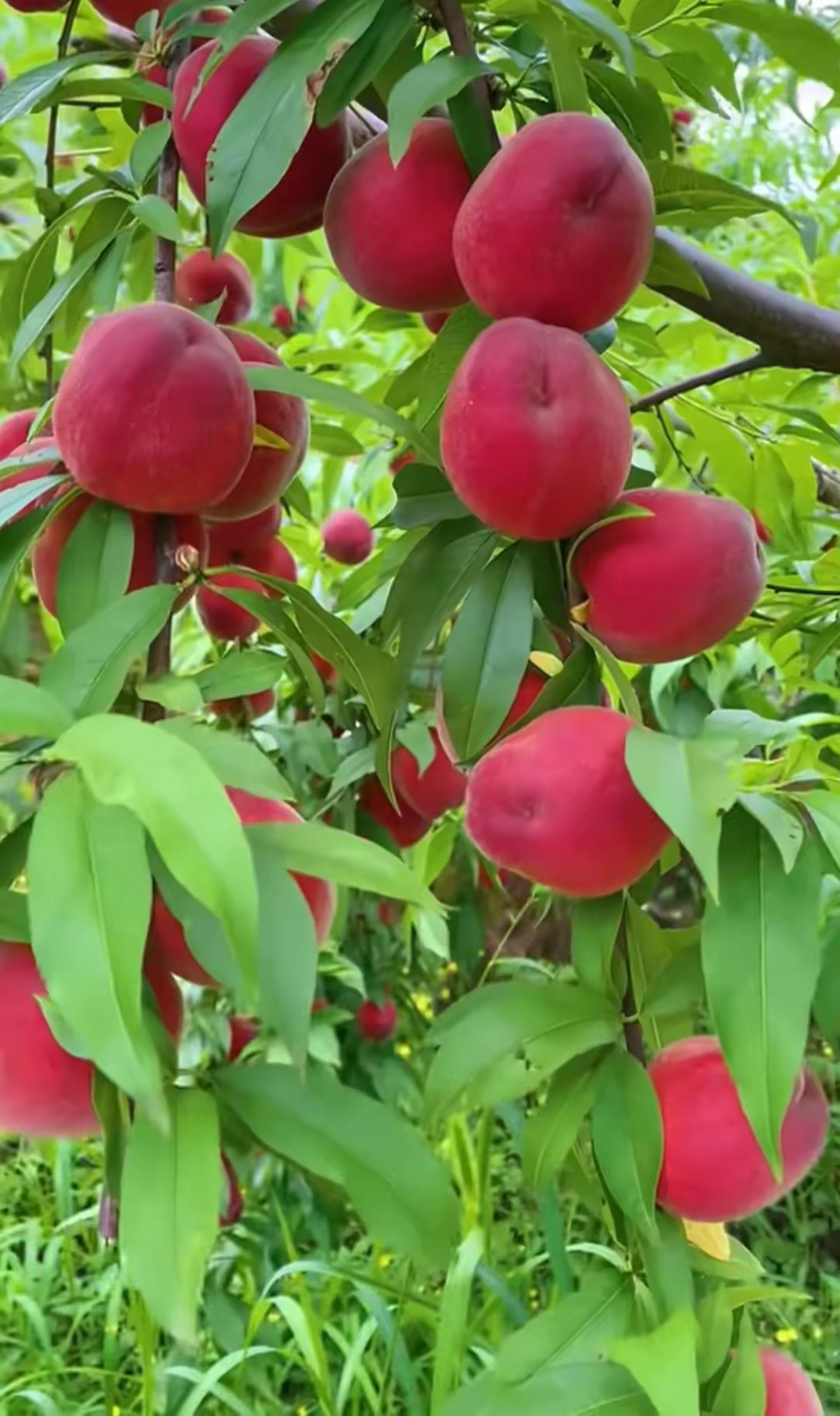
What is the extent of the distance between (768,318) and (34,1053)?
0.51 metres

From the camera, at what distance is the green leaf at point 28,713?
0.30 meters

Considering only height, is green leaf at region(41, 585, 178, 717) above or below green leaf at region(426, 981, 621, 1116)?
above

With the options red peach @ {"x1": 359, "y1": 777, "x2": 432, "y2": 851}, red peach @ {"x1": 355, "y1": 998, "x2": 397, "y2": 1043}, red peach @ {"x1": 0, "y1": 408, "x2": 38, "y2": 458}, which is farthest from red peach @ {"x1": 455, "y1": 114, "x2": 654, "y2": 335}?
red peach @ {"x1": 355, "y1": 998, "x2": 397, "y2": 1043}

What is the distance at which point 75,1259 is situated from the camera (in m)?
1.54

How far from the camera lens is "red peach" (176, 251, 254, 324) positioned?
0.62 meters

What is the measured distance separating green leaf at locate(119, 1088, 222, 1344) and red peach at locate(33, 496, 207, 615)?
0.64ft

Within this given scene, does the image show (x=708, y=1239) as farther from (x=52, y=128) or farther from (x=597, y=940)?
(x=52, y=128)

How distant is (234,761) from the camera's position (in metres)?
0.31

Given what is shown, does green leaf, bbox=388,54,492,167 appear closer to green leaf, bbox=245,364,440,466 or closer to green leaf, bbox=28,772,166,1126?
green leaf, bbox=245,364,440,466

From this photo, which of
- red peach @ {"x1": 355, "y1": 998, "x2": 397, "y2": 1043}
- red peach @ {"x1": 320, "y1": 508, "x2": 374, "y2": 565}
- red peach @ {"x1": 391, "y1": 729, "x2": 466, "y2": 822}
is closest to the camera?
red peach @ {"x1": 391, "y1": 729, "x2": 466, "y2": 822}

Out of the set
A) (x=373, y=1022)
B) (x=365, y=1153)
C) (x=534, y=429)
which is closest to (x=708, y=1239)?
(x=365, y=1153)

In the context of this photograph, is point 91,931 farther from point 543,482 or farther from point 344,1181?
point 543,482

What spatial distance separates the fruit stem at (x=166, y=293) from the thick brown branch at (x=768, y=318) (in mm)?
258

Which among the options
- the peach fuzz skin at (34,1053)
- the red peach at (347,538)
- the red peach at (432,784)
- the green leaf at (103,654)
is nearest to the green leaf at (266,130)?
the green leaf at (103,654)
